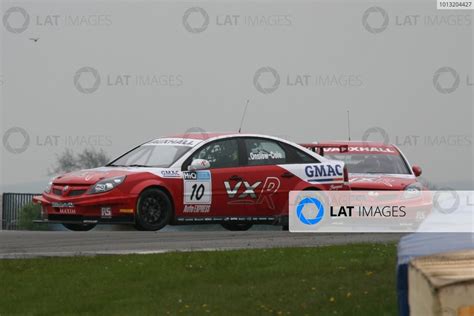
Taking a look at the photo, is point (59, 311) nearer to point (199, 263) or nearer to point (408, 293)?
point (199, 263)

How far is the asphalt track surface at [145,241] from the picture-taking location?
13453 mm

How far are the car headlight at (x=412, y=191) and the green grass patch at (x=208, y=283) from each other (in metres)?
5.81

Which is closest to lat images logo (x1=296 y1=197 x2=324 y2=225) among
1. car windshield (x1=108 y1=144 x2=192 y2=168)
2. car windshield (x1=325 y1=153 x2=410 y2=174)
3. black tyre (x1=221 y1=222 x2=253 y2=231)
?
black tyre (x1=221 y1=222 x2=253 y2=231)

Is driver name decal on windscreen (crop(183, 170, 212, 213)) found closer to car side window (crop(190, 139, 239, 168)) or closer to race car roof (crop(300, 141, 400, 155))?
car side window (crop(190, 139, 239, 168))

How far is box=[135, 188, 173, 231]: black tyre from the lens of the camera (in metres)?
16.2

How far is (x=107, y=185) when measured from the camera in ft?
52.8

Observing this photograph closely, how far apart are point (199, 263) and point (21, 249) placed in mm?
3147

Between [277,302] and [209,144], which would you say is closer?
[277,302]

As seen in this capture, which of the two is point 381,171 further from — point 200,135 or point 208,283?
point 208,283

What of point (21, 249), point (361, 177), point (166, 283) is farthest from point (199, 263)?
point (361, 177)

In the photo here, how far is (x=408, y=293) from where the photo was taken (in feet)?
21.0

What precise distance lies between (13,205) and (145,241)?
2242cm

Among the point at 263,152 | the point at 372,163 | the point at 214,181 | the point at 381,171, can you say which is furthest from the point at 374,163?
the point at 214,181

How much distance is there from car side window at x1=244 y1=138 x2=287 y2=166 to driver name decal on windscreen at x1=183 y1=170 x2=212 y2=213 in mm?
810
